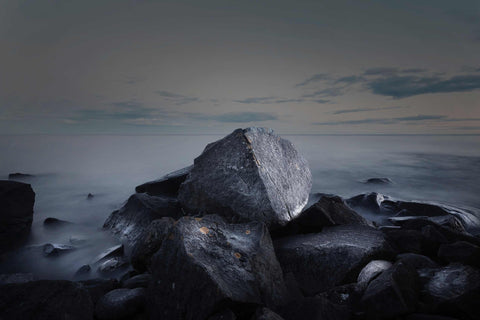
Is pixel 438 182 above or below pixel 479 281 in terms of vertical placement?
below

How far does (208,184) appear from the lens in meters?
4.97

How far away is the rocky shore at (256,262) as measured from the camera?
268cm

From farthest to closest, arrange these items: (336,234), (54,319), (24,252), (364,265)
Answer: (24,252), (336,234), (364,265), (54,319)

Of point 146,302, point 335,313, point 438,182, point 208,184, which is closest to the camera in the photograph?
point 335,313

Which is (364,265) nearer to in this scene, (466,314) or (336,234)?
(336,234)

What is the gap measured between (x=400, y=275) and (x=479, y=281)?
0.71 m

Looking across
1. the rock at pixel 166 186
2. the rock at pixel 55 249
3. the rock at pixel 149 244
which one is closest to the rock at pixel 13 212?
the rock at pixel 55 249

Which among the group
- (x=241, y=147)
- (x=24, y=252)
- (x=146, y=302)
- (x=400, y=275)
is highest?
(x=241, y=147)

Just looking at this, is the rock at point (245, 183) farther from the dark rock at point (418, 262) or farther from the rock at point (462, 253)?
the rock at point (462, 253)

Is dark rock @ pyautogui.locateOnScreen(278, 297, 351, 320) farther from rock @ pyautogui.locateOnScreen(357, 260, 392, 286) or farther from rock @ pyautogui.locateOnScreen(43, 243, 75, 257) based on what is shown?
rock @ pyautogui.locateOnScreen(43, 243, 75, 257)

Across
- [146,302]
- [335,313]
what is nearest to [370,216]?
[335,313]

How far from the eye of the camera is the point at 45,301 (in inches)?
105

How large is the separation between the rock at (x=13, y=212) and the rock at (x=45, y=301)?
488 centimetres

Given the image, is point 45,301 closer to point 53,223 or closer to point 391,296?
point 391,296
